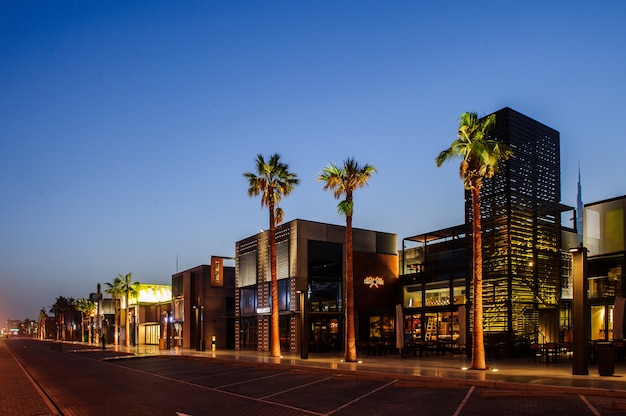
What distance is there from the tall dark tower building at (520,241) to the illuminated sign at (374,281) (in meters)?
10.6

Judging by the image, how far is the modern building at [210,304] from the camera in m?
51.8

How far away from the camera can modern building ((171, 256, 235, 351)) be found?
5178 cm

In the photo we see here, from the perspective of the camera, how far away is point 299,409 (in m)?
15.7

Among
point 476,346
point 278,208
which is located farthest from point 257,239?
point 476,346

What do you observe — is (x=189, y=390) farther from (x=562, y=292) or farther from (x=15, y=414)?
(x=562, y=292)

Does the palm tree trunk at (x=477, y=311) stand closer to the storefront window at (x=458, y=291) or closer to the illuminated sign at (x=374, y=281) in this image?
the storefront window at (x=458, y=291)

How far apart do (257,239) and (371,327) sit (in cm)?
1133

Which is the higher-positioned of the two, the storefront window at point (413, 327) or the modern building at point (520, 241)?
the modern building at point (520, 241)

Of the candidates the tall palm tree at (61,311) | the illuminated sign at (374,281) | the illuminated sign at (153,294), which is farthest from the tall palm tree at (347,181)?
the tall palm tree at (61,311)

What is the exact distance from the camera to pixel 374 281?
43219 mm

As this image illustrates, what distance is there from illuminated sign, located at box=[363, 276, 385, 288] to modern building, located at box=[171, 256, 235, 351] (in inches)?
577

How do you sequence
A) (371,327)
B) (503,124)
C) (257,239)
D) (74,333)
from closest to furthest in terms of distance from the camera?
(503,124), (371,327), (257,239), (74,333)

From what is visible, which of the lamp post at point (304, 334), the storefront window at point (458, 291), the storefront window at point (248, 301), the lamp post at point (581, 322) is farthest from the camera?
the storefront window at point (248, 301)

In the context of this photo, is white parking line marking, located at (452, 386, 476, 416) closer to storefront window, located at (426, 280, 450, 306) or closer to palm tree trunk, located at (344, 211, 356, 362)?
palm tree trunk, located at (344, 211, 356, 362)
